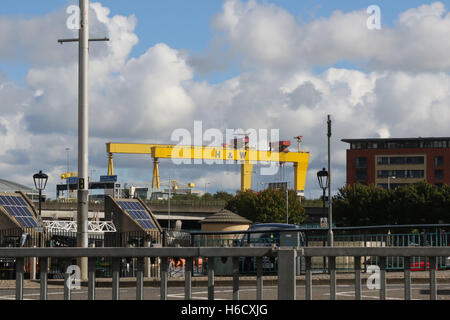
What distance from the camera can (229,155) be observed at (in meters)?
121

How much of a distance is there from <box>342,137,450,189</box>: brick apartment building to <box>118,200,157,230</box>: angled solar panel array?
9844 cm

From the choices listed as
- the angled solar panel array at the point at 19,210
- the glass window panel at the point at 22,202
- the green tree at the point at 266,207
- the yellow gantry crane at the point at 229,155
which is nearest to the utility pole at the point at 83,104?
the angled solar panel array at the point at 19,210

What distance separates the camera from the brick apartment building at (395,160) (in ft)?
456

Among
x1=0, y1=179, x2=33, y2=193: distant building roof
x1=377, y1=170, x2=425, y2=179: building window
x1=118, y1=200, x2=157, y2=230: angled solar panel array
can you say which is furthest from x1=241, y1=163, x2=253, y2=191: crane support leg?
x1=118, y1=200, x2=157, y2=230: angled solar panel array

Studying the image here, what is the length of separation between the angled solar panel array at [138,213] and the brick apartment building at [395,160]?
323 feet

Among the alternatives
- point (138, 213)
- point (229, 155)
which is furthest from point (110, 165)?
point (138, 213)

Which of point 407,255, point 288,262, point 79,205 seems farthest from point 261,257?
point 79,205

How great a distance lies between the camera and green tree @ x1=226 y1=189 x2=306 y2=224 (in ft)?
347

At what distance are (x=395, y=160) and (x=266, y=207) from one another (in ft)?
152

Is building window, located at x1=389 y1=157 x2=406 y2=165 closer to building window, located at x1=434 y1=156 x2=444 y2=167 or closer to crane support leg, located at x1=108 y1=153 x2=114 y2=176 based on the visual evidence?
building window, located at x1=434 y1=156 x2=444 y2=167

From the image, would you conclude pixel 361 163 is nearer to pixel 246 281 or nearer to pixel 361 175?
pixel 361 175

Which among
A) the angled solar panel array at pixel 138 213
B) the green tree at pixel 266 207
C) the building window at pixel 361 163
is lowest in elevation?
the green tree at pixel 266 207

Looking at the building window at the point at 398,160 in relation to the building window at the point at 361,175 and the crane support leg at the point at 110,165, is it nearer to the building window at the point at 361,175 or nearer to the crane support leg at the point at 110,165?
the building window at the point at 361,175

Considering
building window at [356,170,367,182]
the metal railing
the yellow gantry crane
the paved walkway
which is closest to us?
the metal railing
